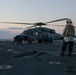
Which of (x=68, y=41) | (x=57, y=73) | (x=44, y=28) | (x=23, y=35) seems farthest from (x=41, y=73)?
(x=44, y=28)

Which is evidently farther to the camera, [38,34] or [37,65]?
[38,34]

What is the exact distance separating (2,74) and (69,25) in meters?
6.89

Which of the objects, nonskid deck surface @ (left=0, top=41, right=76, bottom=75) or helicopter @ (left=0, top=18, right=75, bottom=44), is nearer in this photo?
nonskid deck surface @ (left=0, top=41, right=76, bottom=75)

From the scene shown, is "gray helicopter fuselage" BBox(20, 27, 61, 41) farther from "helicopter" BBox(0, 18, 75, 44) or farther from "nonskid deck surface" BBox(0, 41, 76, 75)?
"nonskid deck surface" BBox(0, 41, 76, 75)

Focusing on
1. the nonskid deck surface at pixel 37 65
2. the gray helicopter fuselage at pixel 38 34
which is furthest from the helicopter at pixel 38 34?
the nonskid deck surface at pixel 37 65

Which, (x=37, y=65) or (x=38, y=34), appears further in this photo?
(x=38, y=34)

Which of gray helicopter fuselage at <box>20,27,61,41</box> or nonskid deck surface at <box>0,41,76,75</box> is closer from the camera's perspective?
nonskid deck surface at <box>0,41,76,75</box>

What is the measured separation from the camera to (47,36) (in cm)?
4406

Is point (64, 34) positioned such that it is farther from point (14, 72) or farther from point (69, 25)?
point (14, 72)

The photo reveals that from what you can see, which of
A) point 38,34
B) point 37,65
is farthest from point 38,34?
point 37,65

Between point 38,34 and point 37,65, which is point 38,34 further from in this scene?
point 37,65

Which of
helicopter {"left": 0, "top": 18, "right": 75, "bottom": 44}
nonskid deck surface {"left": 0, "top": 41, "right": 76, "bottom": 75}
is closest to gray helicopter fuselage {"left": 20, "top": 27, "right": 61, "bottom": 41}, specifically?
helicopter {"left": 0, "top": 18, "right": 75, "bottom": 44}

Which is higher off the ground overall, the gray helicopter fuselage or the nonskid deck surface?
the nonskid deck surface

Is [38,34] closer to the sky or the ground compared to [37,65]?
closer to the ground
